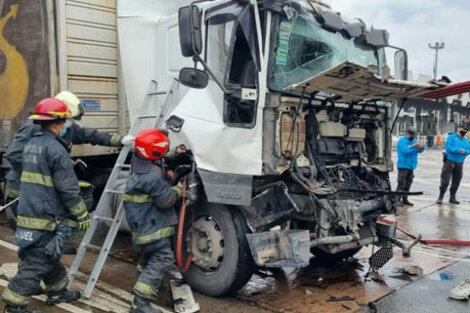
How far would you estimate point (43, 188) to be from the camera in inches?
156

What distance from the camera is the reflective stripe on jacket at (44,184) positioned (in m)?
3.93

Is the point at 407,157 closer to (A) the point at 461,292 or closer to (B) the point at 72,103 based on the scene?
(A) the point at 461,292

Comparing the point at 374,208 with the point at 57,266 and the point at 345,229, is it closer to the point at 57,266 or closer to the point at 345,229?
the point at 345,229

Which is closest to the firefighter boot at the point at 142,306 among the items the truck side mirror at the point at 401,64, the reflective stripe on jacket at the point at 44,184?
the reflective stripe on jacket at the point at 44,184

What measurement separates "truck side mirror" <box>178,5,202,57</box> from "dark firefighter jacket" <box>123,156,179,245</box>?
3.21 ft

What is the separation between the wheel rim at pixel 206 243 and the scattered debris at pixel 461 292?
218 centimetres

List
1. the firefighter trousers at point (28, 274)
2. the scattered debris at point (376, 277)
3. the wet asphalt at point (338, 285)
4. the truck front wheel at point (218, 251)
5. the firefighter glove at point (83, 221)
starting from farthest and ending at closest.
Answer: the scattered debris at point (376, 277) → the wet asphalt at point (338, 285) → the truck front wheel at point (218, 251) → the firefighter glove at point (83, 221) → the firefighter trousers at point (28, 274)

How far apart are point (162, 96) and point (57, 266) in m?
1.91

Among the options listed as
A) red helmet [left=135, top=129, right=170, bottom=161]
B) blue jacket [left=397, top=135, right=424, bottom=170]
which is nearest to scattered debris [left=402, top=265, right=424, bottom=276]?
red helmet [left=135, top=129, right=170, bottom=161]

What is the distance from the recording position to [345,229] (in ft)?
15.0

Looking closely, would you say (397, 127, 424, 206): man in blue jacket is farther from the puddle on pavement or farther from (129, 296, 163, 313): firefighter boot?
(129, 296, 163, 313): firefighter boot

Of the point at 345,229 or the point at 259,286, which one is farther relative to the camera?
the point at 259,286

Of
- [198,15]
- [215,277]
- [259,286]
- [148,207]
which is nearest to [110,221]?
[148,207]

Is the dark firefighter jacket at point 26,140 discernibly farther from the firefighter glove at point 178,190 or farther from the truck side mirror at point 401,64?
the truck side mirror at point 401,64
